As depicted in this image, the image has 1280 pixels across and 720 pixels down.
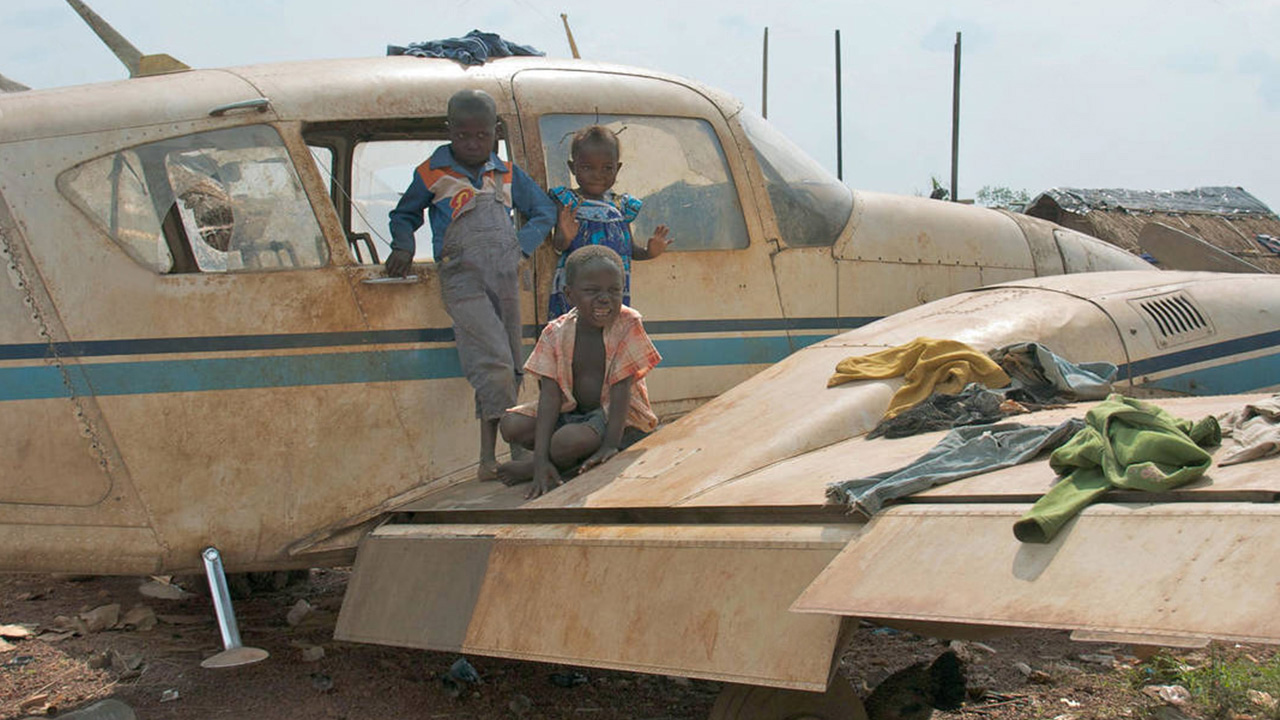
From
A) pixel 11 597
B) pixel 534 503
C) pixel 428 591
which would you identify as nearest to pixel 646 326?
pixel 534 503

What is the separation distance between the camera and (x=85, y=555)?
5.04m

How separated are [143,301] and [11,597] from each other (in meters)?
3.84

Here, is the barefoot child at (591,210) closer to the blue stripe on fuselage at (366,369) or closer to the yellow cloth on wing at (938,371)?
the blue stripe on fuselage at (366,369)

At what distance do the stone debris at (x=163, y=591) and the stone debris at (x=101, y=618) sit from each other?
0.56 metres

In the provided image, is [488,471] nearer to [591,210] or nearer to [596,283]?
[596,283]

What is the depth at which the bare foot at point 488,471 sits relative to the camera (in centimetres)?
529

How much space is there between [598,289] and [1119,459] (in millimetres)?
2215

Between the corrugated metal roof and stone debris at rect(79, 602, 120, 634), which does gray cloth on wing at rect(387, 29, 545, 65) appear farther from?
the corrugated metal roof

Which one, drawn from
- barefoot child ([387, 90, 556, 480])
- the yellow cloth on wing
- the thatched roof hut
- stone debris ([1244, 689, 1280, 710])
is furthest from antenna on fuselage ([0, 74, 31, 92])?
the thatched roof hut

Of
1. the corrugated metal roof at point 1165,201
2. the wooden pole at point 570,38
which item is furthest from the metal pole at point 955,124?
the wooden pole at point 570,38

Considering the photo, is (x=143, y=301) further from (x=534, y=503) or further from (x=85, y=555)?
(x=534, y=503)

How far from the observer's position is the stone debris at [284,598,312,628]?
6.92 metres

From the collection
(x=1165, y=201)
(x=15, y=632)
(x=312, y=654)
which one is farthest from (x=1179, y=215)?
(x=15, y=632)

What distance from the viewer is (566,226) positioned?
559cm
